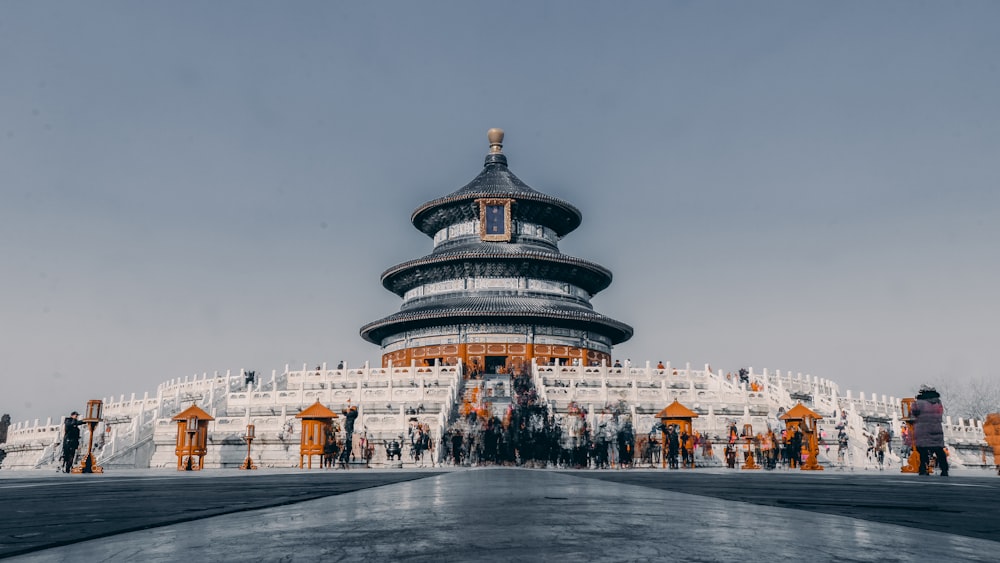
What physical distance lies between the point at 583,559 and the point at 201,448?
24076 mm

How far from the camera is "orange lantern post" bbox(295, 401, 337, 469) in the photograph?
918 inches

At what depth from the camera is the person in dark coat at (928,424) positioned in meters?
16.0

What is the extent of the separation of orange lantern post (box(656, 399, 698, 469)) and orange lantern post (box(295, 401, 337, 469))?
10641mm

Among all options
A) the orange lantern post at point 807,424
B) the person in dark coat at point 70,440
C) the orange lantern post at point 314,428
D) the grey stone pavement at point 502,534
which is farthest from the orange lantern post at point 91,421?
the orange lantern post at point 807,424

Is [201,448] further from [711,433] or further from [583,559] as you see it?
[583,559]

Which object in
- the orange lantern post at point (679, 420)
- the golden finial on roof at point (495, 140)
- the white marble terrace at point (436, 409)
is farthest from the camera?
the golden finial on roof at point (495, 140)

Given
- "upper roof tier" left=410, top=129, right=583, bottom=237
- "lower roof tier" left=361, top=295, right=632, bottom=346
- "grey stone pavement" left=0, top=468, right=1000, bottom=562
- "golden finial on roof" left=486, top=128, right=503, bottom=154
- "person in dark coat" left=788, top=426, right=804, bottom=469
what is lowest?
"person in dark coat" left=788, top=426, right=804, bottom=469

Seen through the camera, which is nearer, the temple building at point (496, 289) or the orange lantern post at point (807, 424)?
the orange lantern post at point (807, 424)

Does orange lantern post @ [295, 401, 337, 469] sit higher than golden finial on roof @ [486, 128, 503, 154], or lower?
lower

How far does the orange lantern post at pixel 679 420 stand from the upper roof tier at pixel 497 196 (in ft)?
89.5

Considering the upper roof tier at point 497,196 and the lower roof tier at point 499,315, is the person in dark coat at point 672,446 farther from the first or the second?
the upper roof tier at point 497,196

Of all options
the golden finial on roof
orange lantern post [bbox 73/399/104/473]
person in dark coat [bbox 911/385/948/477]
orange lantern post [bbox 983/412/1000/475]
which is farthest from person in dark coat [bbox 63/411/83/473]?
the golden finial on roof

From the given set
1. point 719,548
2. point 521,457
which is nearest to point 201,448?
point 521,457

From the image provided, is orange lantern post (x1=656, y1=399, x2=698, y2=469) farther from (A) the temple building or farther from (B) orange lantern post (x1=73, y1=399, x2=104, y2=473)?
(B) orange lantern post (x1=73, y1=399, x2=104, y2=473)
